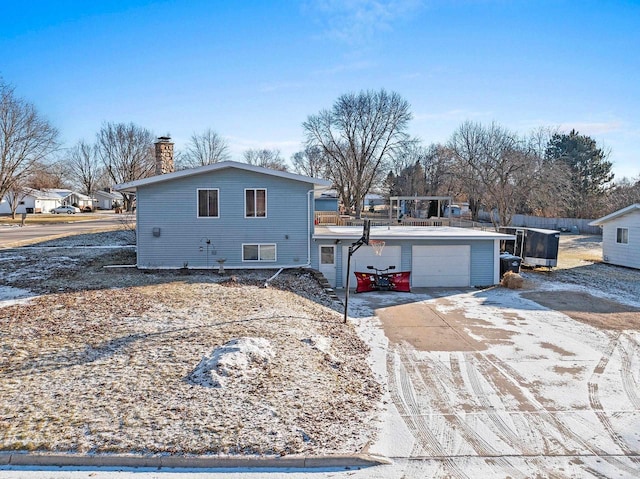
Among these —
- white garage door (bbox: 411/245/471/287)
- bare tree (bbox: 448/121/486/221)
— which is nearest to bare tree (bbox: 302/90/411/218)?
bare tree (bbox: 448/121/486/221)

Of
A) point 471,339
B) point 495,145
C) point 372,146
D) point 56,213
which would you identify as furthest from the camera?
point 56,213

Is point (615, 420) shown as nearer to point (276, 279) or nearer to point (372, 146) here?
point (276, 279)

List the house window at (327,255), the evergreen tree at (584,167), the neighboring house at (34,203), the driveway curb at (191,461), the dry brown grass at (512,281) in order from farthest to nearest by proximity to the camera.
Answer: the neighboring house at (34,203) < the evergreen tree at (584,167) < the house window at (327,255) < the dry brown grass at (512,281) < the driveway curb at (191,461)

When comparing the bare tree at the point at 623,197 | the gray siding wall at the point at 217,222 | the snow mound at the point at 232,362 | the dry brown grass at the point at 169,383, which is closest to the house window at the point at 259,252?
the gray siding wall at the point at 217,222

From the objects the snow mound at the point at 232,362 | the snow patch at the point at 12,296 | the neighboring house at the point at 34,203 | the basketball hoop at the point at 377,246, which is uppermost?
the neighboring house at the point at 34,203

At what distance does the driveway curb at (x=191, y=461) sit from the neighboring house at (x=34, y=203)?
194 ft

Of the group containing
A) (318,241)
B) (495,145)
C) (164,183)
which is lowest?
(318,241)

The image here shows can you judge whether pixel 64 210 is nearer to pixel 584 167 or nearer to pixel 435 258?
pixel 435 258

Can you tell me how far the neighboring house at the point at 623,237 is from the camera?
75.4 feet

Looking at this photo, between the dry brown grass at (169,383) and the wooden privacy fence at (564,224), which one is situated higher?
the wooden privacy fence at (564,224)

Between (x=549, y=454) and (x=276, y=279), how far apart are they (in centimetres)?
1067

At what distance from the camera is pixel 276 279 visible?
15555mm

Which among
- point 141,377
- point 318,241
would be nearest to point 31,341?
point 141,377

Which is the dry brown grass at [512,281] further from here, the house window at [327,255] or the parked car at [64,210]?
the parked car at [64,210]
